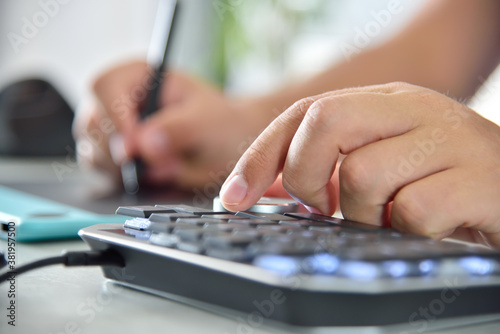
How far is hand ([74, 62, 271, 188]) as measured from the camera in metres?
1.04

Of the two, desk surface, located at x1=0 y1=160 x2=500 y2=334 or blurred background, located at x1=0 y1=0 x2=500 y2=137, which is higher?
blurred background, located at x1=0 y1=0 x2=500 y2=137

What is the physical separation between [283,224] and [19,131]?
1.32 meters

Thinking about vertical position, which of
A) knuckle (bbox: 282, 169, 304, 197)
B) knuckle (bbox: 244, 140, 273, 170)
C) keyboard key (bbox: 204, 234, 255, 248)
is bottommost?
knuckle (bbox: 282, 169, 304, 197)

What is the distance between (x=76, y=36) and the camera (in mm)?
2693

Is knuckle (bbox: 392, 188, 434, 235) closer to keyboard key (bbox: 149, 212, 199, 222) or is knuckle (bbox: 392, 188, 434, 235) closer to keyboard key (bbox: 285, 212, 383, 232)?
keyboard key (bbox: 285, 212, 383, 232)

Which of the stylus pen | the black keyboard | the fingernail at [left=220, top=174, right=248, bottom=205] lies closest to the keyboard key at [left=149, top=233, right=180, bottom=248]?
the black keyboard

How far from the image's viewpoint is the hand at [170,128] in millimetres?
1042

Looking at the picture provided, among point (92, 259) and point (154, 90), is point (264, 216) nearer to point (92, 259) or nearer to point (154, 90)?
point (92, 259)

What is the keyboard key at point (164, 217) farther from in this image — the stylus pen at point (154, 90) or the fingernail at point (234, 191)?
the stylus pen at point (154, 90)

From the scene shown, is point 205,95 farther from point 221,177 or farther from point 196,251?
point 196,251

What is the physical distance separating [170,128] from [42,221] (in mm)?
549

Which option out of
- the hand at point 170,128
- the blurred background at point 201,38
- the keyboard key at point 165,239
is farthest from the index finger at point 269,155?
the blurred background at point 201,38

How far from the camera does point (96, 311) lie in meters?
0.31

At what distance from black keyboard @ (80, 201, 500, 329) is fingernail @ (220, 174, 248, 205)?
81 millimetres
